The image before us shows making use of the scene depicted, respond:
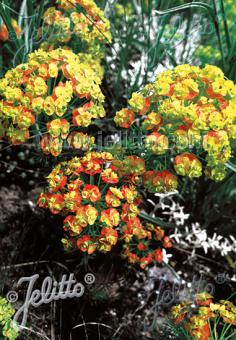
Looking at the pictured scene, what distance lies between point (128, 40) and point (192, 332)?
4.70 feet

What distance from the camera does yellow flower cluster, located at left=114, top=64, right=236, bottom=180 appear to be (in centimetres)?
150

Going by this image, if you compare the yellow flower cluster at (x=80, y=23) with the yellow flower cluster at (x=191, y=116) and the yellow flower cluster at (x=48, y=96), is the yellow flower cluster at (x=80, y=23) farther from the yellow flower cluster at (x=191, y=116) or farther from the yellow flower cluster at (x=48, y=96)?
the yellow flower cluster at (x=191, y=116)

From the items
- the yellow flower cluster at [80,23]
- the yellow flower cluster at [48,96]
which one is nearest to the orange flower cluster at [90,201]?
the yellow flower cluster at [48,96]

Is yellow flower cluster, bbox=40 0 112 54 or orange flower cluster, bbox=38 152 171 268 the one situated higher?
yellow flower cluster, bbox=40 0 112 54

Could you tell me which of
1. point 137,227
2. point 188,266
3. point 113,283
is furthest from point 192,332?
point 188,266

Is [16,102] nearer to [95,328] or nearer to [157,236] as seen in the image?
[157,236]

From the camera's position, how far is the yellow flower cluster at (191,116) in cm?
150

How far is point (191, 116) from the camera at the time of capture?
1485mm

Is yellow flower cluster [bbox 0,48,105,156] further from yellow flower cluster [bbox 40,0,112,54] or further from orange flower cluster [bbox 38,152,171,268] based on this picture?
yellow flower cluster [bbox 40,0,112,54]

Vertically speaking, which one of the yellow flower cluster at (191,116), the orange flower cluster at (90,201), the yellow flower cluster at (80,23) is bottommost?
the orange flower cluster at (90,201)

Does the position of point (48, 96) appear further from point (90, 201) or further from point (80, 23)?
point (80, 23)

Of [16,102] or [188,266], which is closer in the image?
[16,102]

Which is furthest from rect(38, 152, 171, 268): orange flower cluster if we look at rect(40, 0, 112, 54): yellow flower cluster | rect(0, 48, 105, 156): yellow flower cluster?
rect(40, 0, 112, 54): yellow flower cluster

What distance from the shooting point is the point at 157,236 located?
204cm
